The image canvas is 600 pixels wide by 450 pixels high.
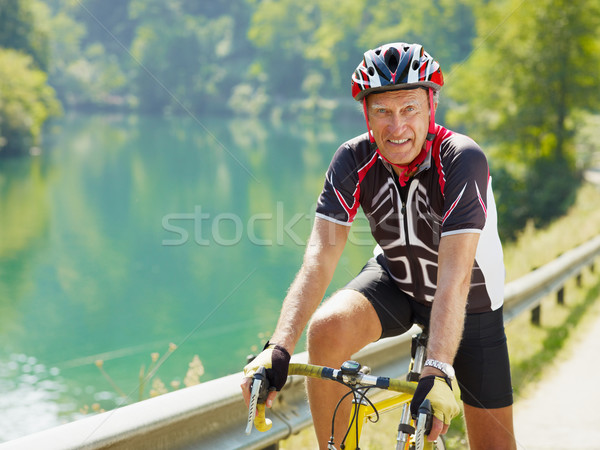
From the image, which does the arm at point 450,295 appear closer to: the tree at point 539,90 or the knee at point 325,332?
the knee at point 325,332

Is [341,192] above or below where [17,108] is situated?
below

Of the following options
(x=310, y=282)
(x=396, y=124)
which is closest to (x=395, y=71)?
(x=396, y=124)

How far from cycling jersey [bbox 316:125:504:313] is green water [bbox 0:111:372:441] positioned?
2.87 metres

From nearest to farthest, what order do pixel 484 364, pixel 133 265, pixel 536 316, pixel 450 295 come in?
1. pixel 450 295
2. pixel 484 364
3. pixel 536 316
4. pixel 133 265

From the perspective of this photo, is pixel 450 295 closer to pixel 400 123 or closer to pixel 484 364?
pixel 484 364

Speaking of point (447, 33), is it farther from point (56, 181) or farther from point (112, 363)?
point (112, 363)

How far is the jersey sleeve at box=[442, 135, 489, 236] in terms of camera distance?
2.51 meters

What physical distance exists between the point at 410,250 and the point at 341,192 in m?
0.40

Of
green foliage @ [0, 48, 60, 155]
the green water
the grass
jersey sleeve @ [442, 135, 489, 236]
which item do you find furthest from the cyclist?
green foliage @ [0, 48, 60, 155]

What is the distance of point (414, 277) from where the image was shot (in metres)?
2.94

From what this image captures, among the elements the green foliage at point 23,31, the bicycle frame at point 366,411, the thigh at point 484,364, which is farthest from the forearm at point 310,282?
the green foliage at point 23,31

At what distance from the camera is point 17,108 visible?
141 ft

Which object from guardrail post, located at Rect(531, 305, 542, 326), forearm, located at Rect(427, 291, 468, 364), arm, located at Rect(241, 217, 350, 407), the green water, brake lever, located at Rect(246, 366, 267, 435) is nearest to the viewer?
brake lever, located at Rect(246, 366, 267, 435)

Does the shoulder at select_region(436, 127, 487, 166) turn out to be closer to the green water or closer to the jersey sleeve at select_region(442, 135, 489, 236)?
the jersey sleeve at select_region(442, 135, 489, 236)
